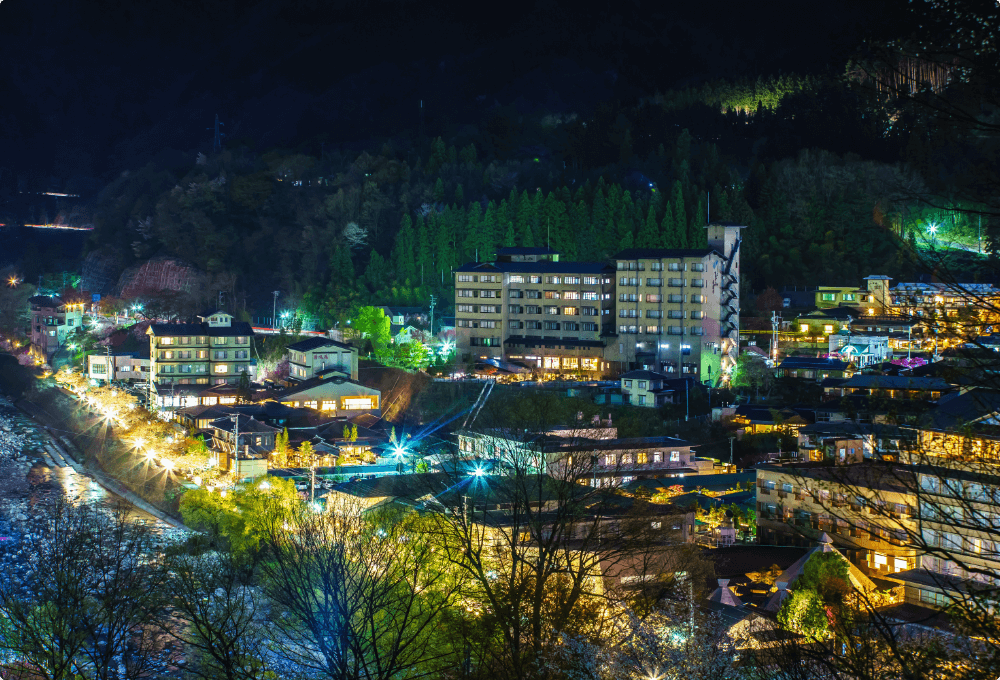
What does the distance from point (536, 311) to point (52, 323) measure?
18.8 m

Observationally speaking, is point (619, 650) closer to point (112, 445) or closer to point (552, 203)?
point (112, 445)

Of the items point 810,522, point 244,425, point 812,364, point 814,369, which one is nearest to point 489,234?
point 812,364

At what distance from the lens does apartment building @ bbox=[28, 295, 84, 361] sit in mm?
34156

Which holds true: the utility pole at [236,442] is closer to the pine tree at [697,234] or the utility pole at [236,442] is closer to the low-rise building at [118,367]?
the low-rise building at [118,367]

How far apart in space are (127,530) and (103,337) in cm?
1878

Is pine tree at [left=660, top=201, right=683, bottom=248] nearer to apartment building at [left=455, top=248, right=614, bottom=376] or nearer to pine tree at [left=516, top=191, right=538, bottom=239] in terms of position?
apartment building at [left=455, top=248, right=614, bottom=376]

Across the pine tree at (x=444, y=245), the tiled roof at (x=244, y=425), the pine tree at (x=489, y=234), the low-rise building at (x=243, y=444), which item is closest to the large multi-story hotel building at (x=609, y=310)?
the pine tree at (x=489, y=234)

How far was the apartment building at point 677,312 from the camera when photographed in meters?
22.4

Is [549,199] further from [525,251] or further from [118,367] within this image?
[118,367]

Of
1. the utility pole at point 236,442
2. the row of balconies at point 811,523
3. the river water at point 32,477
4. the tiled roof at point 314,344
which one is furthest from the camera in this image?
the tiled roof at point 314,344

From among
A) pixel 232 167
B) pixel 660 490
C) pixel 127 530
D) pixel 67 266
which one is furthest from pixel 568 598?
pixel 67 266

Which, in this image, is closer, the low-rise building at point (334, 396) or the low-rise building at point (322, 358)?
the low-rise building at point (334, 396)

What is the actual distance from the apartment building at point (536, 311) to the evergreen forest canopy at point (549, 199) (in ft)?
10.3

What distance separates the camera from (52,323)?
3419 centimetres
